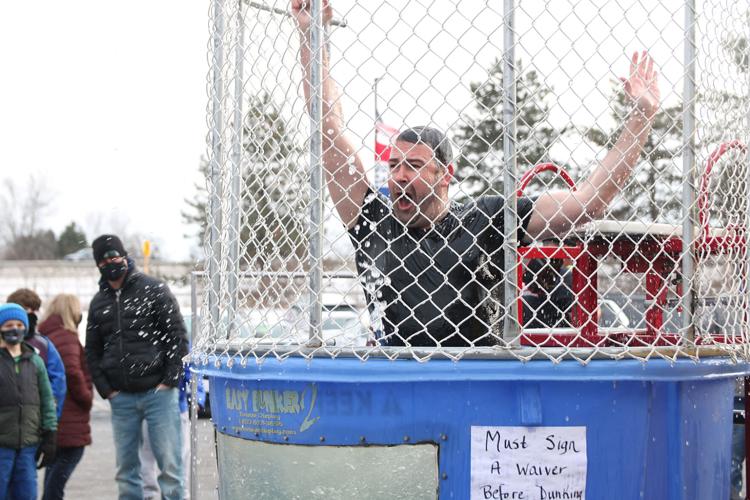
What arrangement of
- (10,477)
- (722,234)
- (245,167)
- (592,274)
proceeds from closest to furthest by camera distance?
(722,234), (245,167), (592,274), (10,477)

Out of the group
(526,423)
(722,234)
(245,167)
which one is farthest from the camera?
(245,167)

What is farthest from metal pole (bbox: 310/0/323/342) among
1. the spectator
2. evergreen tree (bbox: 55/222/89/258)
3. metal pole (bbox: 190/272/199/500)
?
evergreen tree (bbox: 55/222/89/258)

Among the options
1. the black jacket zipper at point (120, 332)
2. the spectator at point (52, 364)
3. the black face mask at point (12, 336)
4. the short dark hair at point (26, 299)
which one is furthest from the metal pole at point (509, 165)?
the short dark hair at point (26, 299)

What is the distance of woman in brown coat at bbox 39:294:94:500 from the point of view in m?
7.44

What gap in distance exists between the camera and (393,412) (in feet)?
10.1

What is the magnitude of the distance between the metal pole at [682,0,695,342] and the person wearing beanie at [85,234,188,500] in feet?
14.8

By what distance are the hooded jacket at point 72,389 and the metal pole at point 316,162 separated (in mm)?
4888

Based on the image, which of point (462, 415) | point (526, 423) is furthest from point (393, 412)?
point (526, 423)

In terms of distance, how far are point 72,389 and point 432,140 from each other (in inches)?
204

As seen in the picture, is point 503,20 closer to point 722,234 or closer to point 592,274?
point 722,234

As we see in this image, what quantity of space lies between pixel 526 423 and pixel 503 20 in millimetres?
1233

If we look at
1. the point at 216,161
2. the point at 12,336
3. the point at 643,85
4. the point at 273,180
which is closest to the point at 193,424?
the point at 12,336

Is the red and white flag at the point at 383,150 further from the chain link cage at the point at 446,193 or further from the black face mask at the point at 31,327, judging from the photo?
the black face mask at the point at 31,327

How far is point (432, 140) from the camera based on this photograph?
365cm
